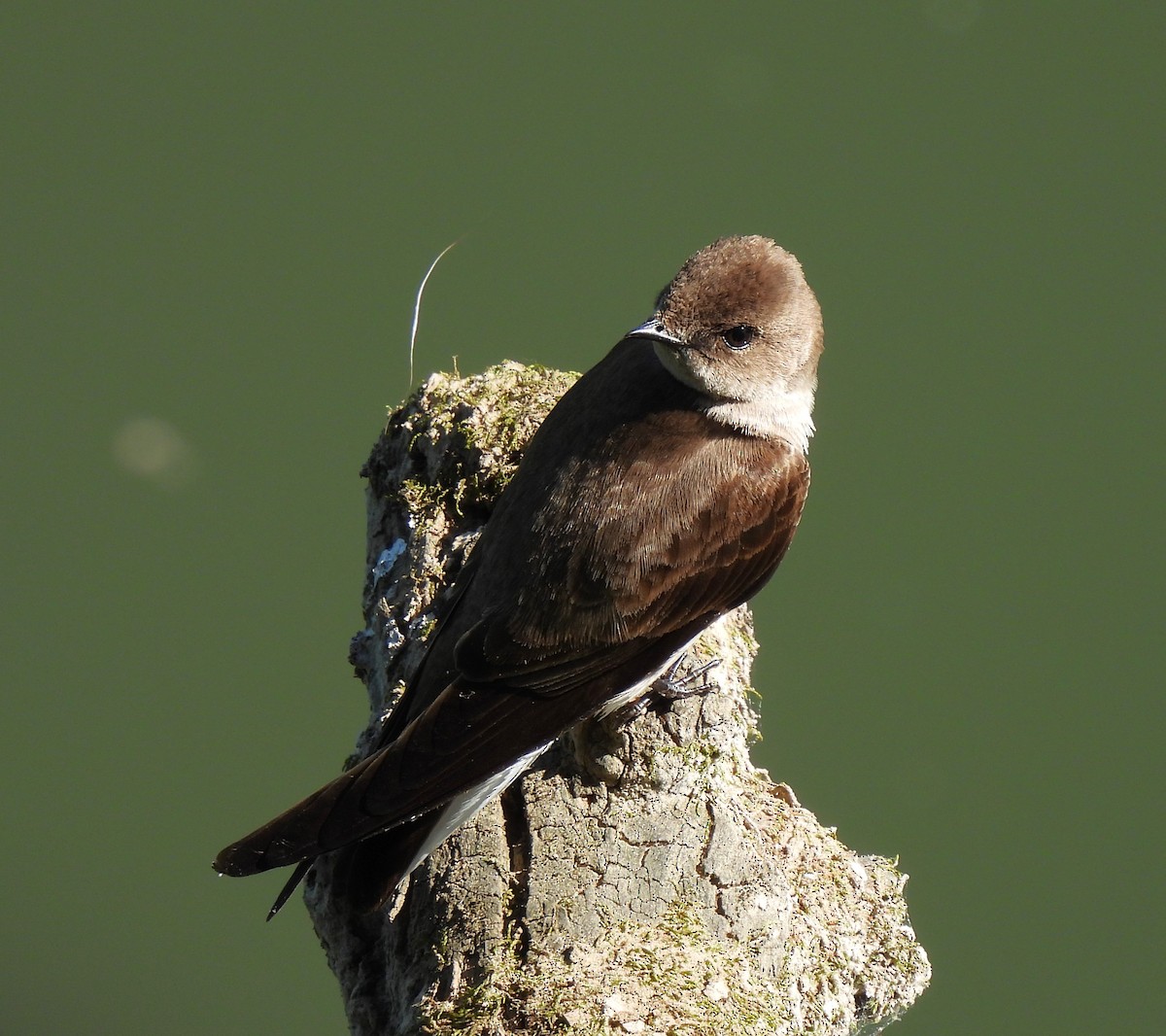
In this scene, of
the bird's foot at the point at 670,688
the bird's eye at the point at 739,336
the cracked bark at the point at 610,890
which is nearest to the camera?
the cracked bark at the point at 610,890

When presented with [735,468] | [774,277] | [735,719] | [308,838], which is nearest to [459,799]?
[308,838]

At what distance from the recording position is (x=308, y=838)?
244 cm

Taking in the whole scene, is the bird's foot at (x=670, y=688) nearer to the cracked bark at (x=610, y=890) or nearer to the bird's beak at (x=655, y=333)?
the cracked bark at (x=610, y=890)

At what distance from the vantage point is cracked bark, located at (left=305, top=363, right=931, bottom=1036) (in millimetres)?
2365

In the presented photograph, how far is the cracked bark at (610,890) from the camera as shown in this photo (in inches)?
93.1

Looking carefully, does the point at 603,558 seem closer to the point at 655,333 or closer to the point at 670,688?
the point at 670,688

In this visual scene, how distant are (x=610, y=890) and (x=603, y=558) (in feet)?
2.30

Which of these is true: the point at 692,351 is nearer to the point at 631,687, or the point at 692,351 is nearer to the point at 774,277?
the point at 774,277

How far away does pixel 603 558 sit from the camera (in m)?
2.75

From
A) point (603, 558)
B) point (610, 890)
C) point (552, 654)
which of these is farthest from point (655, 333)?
point (610, 890)

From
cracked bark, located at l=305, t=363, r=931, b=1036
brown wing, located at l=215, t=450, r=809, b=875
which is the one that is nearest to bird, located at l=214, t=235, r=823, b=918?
brown wing, located at l=215, t=450, r=809, b=875

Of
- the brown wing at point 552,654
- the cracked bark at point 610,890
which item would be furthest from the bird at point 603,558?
the cracked bark at point 610,890

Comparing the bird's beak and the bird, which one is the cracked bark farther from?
the bird's beak

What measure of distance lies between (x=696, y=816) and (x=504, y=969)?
52cm
